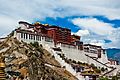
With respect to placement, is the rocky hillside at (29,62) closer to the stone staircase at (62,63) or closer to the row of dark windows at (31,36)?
the stone staircase at (62,63)

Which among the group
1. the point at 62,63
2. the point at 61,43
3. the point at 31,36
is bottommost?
the point at 62,63

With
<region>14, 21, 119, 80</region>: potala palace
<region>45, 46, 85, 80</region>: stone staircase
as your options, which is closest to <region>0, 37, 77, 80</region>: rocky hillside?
<region>45, 46, 85, 80</region>: stone staircase

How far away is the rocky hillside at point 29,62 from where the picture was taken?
7512 centimetres

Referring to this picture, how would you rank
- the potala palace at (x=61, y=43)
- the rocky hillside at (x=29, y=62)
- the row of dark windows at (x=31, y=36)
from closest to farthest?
the rocky hillside at (x=29, y=62), the row of dark windows at (x=31, y=36), the potala palace at (x=61, y=43)

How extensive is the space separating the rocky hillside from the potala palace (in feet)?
4.37

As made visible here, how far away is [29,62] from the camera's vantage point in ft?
256

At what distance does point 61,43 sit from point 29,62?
15008 millimetres

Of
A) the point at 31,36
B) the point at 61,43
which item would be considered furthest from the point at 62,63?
the point at 31,36

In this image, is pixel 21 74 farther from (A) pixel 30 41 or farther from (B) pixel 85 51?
(B) pixel 85 51

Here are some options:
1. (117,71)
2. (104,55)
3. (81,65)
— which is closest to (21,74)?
(81,65)

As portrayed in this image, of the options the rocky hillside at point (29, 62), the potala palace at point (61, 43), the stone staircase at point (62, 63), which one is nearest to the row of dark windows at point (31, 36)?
the potala palace at point (61, 43)

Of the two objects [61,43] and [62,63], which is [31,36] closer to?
[62,63]

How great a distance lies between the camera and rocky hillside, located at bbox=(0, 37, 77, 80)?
2958 inches

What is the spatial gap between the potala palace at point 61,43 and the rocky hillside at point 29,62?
1.33m
